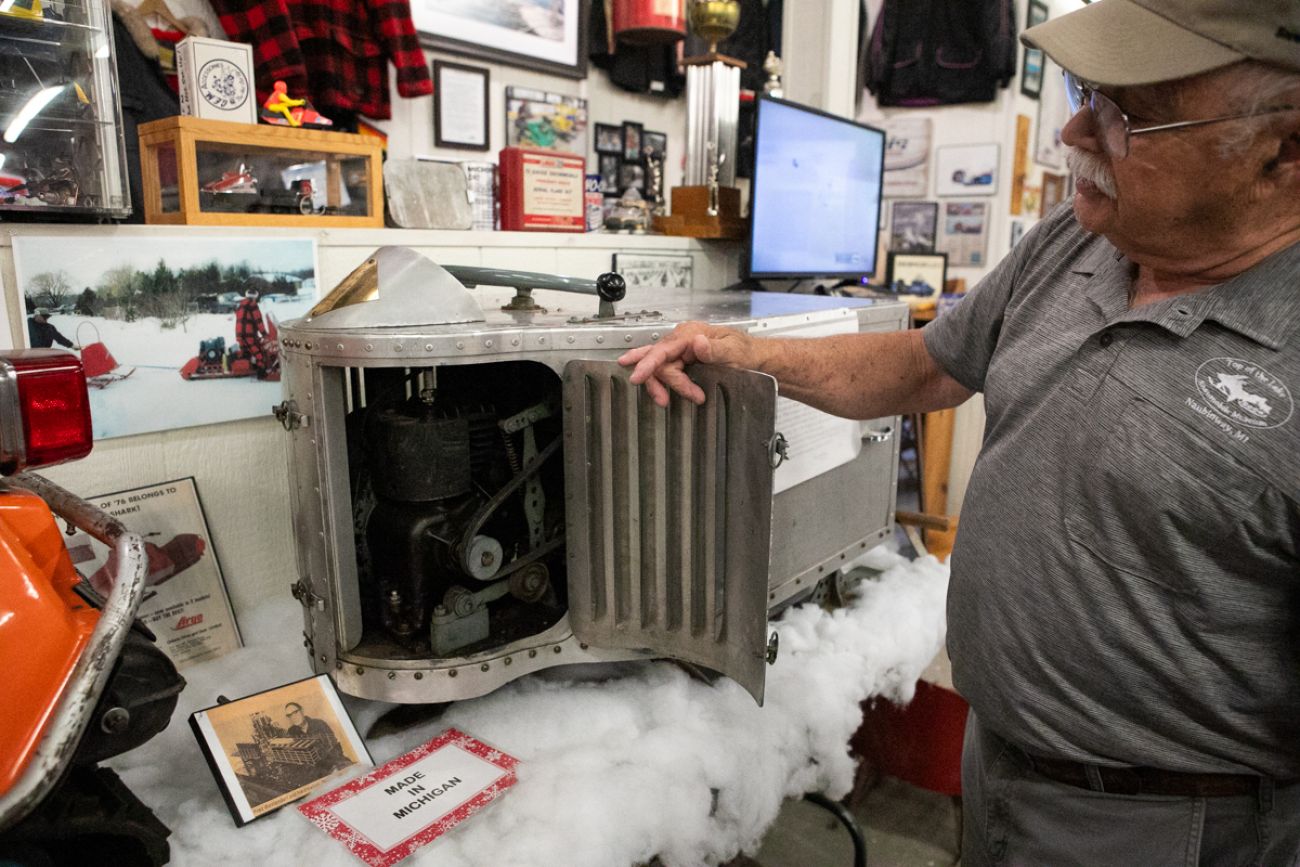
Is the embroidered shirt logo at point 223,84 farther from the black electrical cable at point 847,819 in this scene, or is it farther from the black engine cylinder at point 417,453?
the black electrical cable at point 847,819

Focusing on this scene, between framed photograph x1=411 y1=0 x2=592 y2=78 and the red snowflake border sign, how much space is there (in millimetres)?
1714

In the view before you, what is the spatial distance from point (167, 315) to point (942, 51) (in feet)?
11.8

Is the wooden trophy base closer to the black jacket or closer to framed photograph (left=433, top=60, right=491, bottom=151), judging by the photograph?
framed photograph (left=433, top=60, right=491, bottom=151)

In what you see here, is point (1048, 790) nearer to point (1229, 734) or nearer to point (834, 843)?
point (1229, 734)

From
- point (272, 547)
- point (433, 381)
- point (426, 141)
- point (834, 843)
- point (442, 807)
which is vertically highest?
point (426, 141)

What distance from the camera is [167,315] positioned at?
1.39 metres

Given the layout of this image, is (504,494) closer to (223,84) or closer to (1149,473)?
(1149,473)

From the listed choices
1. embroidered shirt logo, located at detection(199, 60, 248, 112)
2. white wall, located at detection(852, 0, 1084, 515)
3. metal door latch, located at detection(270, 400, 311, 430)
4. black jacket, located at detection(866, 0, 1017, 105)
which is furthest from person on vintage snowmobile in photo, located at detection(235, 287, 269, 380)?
black jacket, located at detection(866, 0, 1017, 105)

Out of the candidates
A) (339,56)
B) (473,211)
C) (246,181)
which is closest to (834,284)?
(473,211)

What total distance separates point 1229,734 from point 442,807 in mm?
845

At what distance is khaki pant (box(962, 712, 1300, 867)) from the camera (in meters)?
0.92

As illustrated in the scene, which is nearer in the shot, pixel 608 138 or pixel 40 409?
pixel 40 409

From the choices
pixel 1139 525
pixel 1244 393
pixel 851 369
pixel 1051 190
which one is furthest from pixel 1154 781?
pixel 1051 190

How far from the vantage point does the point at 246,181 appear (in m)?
1.50
